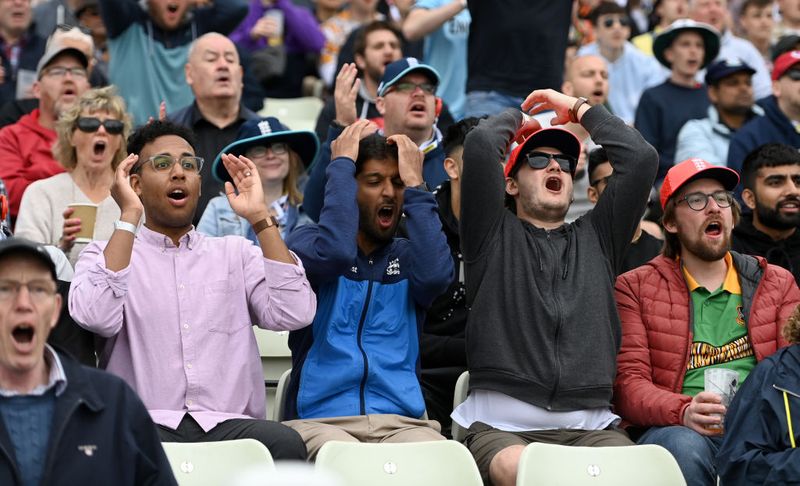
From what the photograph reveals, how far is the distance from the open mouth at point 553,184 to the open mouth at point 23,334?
8.74 ft

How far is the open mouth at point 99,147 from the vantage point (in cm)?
747

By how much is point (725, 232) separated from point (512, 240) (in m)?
1.03

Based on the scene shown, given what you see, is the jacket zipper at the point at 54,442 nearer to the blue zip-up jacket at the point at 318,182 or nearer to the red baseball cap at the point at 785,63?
the blue zip-up jacket at the point at 318,182

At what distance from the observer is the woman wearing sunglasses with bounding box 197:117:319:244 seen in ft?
24.0

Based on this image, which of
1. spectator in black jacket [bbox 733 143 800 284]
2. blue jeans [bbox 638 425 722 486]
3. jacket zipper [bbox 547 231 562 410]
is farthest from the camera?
spectator in black jacket [bbox 733 143 800 284]

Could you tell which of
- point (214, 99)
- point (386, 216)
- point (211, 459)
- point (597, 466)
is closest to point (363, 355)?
point (386, 216)

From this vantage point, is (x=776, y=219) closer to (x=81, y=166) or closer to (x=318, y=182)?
(x=318, y=182)

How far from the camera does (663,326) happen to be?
612cm

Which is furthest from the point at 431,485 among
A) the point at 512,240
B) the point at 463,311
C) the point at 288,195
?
the point at 288,195

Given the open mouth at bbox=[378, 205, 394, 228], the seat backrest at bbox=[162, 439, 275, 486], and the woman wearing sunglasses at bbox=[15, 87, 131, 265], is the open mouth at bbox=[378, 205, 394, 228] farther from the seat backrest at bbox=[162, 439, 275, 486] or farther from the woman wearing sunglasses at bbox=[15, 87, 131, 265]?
the woman wearing sunglasses at bbox=[15, 87, 131, 265]

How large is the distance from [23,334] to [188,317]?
1.35 m

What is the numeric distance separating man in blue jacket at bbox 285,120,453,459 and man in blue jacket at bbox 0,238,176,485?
4.53 feet

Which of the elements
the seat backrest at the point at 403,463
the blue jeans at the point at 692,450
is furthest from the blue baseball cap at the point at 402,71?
the seat backrest at the point at 403,463

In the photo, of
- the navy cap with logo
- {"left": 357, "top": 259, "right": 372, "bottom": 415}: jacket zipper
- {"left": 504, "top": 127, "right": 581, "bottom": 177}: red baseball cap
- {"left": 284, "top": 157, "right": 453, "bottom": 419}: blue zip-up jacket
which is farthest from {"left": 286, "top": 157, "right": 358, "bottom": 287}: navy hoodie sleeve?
the navy cap with logo
